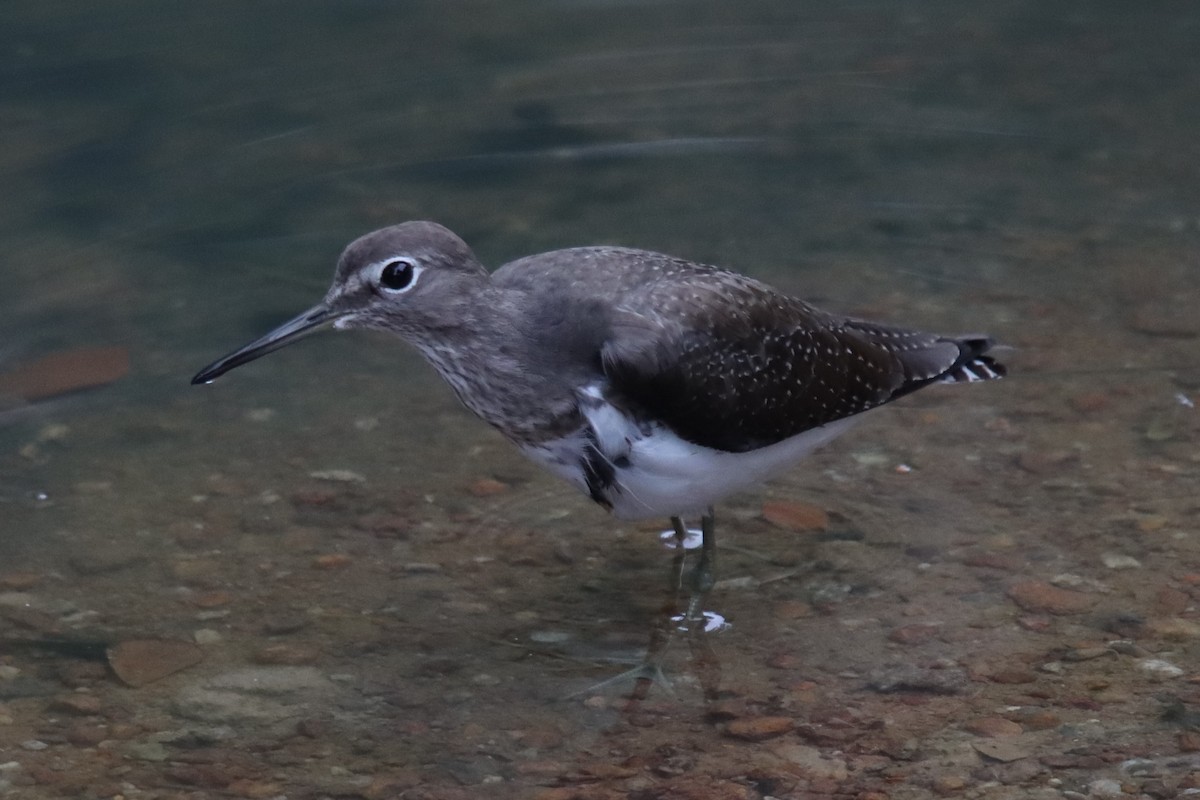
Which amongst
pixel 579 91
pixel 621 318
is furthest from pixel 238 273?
pixel 621 318

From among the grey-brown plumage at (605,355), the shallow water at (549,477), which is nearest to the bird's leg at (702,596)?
the shallow water at (549,477)

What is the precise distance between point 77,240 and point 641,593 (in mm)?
4282

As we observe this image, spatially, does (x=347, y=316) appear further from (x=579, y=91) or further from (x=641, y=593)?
(x=579, y=91)

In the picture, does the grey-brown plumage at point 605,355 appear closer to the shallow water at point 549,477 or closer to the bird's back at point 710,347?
the bird's back at point 710,347

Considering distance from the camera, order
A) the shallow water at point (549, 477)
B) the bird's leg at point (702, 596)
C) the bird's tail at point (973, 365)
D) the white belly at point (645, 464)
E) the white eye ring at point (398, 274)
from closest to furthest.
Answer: the shallow water at point (549, 477), the white belly at point (645, 464), the white eye ring at point (398, 274), the bird's leg at point (702, 596), the bird's tail at point (973, 365)

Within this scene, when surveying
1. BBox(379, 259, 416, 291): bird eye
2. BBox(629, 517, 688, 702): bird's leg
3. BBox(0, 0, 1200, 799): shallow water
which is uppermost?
BBox(379, 259, 416, 291): bird eye

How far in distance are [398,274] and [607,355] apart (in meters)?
0.78

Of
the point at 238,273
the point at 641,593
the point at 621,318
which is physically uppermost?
the point at 621,318

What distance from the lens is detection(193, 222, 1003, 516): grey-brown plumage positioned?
17.2ft

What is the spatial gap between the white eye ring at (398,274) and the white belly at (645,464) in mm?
701

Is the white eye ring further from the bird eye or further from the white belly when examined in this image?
the white belly

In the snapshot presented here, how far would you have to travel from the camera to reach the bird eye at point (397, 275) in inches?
209

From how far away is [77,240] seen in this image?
8523mm

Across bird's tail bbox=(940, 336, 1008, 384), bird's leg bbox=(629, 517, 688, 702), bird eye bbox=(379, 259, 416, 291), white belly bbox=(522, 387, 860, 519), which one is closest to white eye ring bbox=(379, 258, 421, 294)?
bird eye bbox=(379, 259, 416, 291)
